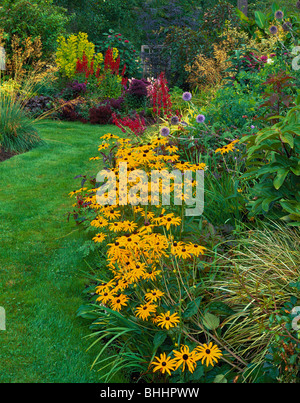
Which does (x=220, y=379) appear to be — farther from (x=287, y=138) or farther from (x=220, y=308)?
(x=287, y=138)

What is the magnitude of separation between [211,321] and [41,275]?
173 centimetres

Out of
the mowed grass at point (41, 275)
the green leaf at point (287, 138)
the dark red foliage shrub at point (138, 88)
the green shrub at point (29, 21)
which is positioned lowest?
the mowed grass at point (41, 275)

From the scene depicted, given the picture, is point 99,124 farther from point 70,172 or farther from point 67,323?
point 67,323

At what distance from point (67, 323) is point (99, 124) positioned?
7.08 m

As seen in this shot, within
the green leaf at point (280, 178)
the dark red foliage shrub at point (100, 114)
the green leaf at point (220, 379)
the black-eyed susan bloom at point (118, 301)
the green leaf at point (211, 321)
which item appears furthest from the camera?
the dark red foliage shrub at point (100, 114)

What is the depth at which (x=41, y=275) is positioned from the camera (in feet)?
11.8

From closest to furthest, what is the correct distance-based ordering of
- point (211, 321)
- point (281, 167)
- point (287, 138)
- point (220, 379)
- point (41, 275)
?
point (220, 379) → point (211, 321) → point (287, 138) → point (281, 167) → point (41, 275)

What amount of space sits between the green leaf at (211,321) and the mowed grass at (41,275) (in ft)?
2.38

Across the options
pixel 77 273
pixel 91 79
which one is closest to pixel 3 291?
pixel 77 273

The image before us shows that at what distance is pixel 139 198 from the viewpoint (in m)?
3.07

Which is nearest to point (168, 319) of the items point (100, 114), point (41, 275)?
point (41, 275)

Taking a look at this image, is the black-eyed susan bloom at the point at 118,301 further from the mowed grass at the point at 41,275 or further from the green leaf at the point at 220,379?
the green leaf at the point at 220,379

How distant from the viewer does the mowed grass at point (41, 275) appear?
8.61ft

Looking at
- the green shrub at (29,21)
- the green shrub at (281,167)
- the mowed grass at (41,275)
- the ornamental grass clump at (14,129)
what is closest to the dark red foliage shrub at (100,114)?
the ornamental grass clump at (14,129)
